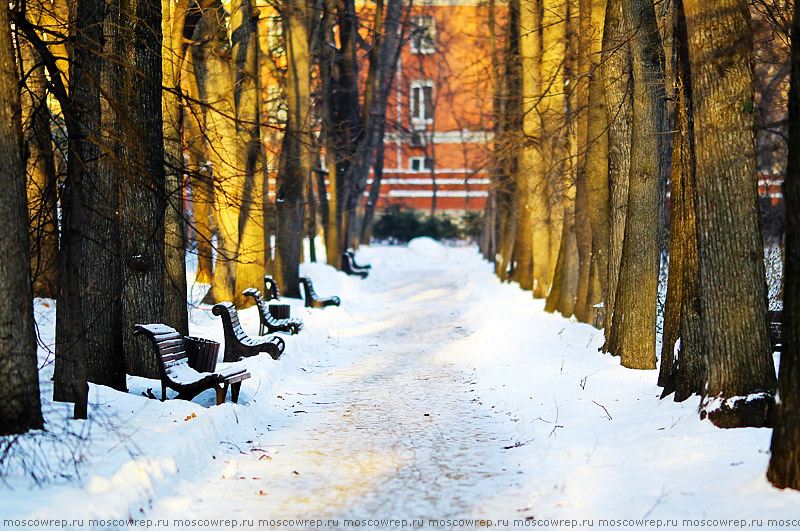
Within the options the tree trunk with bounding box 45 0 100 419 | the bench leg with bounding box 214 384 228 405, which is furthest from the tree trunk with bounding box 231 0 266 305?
the tree trunk with bounding box 45 0 100 419

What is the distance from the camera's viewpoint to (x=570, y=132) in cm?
2020

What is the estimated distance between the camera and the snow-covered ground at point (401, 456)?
5980 mm

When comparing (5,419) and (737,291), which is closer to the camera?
(5,419)

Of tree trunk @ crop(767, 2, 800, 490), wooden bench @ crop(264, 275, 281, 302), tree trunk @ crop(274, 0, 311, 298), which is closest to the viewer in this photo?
tree trunk @ crop(767, 2, 800, 490)

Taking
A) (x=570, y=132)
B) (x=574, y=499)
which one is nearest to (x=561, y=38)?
(x=570, y=132)

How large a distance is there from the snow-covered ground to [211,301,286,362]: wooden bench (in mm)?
319

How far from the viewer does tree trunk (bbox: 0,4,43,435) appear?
698 centimetres

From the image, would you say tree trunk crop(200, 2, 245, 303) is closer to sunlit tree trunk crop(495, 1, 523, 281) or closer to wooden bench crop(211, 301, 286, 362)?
wooden bench crop(211, 301, 286, 362)

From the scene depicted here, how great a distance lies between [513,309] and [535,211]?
3.49 m

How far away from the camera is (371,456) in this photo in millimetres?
8016

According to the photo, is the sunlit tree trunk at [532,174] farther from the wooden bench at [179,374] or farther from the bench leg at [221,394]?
the bench leg at [221,394]

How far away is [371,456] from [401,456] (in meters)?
0.28

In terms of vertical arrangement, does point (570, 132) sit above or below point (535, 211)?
above

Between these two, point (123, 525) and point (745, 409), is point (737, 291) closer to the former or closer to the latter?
point (745, 409)
